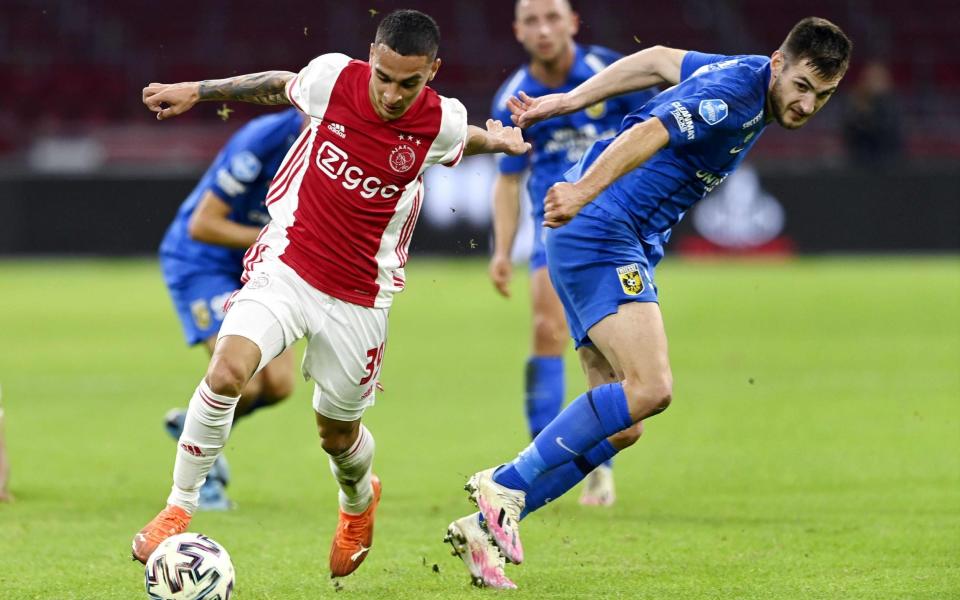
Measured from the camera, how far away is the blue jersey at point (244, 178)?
300 inches

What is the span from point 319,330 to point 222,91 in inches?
39.0

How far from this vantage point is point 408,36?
5.29 m

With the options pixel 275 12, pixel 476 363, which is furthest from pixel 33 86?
pixel 476 363

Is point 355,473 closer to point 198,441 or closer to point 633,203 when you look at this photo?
point 198,441

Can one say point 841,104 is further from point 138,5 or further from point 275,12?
point 138,5

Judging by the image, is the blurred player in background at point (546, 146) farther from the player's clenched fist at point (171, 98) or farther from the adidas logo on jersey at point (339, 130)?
the player's clenched fist at point (171, 98)

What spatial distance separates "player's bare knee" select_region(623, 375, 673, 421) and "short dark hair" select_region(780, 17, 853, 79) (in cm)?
127

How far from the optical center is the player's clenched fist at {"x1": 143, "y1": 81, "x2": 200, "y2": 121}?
18.3 feet

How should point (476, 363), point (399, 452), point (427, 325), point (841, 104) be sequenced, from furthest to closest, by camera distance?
1. point (841, 104)
2. point (427, 325)
3. point (476, 363)
4. point (399, 452)

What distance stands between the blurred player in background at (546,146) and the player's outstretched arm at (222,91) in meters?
2.19

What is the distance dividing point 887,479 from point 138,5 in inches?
918

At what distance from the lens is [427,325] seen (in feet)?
54.3

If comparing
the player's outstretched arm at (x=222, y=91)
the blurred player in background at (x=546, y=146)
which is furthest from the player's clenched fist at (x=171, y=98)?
the blurred player in background at (x=546, y=146)

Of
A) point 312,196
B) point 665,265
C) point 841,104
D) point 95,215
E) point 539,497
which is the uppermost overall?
point 312,196
